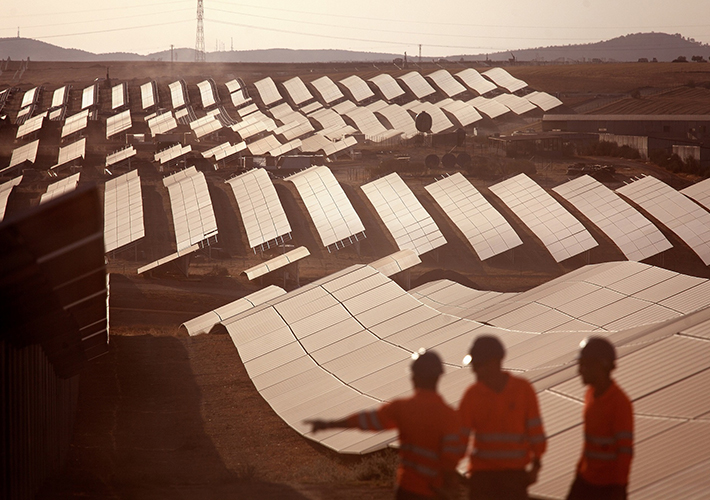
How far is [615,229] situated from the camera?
31859mm

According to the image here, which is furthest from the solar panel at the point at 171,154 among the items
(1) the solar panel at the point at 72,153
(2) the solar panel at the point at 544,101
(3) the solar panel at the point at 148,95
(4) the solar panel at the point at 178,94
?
(2) the solar panel at the point at 544,101

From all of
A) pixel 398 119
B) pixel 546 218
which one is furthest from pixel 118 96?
pixel 546 218

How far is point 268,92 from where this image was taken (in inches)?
3346

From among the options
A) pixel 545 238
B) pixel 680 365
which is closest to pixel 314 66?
pixel 545 238

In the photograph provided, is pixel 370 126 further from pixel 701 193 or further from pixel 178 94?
pixel 701 193

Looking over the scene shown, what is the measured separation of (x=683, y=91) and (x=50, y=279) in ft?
276

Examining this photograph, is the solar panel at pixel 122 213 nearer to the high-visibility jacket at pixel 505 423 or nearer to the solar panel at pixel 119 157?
the solar panel at pixel 119 157

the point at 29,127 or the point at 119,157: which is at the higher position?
the point at 119,157

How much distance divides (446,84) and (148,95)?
3479 centimetres

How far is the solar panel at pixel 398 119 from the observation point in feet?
209

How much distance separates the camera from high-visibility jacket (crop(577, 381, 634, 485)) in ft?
16.5

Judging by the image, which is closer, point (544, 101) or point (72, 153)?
point (72, 153)

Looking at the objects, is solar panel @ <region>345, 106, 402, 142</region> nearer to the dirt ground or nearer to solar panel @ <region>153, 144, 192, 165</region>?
the dirt ground

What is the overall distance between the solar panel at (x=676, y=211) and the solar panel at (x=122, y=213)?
75.0 ft
